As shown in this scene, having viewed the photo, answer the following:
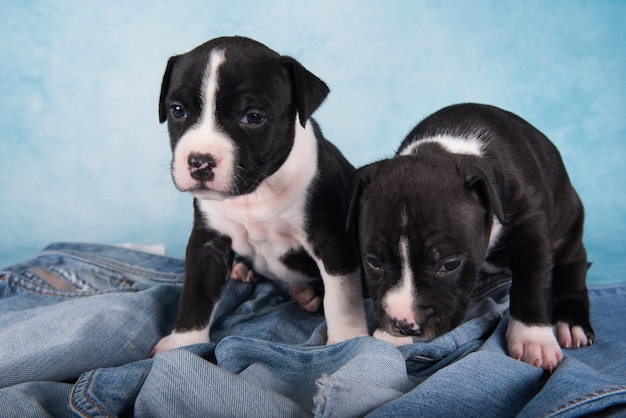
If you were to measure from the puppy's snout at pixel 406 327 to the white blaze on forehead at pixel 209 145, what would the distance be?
3.11 feet

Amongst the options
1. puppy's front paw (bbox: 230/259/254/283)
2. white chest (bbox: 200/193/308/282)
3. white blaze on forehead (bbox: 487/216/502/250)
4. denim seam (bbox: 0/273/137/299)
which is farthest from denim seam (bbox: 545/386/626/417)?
denim seam (bbox: 0/273/137/299)

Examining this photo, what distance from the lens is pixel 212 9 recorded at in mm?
5984

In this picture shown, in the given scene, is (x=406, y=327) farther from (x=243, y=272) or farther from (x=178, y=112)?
(x=243, y=272)

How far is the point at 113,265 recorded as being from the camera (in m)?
4.78

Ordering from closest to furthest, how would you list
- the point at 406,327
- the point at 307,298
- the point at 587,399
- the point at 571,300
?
the point at 587,399 → the point at 406,327 → the point at 571,300 → the point at 307,298

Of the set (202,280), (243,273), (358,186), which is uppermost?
(358,186)

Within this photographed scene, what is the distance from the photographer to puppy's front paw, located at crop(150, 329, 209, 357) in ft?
11.6

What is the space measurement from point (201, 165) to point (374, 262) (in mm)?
875

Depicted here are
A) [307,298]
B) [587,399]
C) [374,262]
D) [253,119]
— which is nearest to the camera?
[587,399]

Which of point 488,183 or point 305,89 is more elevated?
point 305,89

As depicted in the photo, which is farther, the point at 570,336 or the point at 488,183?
the point at 570,336

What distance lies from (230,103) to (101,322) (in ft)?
4.19

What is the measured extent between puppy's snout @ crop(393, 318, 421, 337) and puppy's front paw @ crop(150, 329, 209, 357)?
3.75 ft

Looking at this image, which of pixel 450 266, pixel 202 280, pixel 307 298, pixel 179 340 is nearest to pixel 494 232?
pixel 450 266
